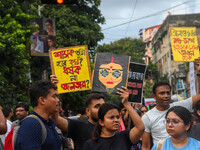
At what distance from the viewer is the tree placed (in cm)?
1265

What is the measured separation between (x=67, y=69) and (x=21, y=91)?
702 cm

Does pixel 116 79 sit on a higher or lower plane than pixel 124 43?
lower

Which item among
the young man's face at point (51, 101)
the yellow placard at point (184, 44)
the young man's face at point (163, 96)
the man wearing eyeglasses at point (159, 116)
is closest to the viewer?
the young man's face at point (51, 101)

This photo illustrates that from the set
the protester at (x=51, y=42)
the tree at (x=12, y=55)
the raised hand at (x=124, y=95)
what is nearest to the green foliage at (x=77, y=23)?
the protester at (x=51, y=42)

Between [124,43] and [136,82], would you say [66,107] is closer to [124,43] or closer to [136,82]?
[136,82]

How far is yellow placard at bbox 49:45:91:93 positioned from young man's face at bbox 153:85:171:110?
343cm

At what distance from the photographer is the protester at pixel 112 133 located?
12.1 feet

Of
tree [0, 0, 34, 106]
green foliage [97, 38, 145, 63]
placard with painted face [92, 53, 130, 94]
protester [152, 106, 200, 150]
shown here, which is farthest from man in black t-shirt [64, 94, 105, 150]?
green foliage [97, 38, 145, 63]

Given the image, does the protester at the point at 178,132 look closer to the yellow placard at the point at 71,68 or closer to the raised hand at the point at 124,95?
the raised hand at the point at 124,95

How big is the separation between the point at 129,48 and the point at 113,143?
49.9m

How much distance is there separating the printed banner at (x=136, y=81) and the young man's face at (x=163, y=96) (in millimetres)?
2648

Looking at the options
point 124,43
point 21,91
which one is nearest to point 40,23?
point 21,91

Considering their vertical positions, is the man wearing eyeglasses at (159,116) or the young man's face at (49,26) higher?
the young man's face at (49,26)

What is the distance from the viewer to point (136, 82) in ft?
26.3
